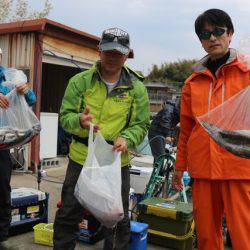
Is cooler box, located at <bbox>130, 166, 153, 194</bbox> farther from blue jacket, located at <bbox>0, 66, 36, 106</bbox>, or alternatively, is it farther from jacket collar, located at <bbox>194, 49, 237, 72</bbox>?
jacket collar, located at <bbox>194, 49, 237, 72</bbox>

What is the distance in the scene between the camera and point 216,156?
2676 millimetres

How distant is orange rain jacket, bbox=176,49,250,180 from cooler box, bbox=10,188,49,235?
2171 mm

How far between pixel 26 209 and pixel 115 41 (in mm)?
2321

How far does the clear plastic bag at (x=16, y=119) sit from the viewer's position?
350 cm

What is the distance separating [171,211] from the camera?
4.30 m

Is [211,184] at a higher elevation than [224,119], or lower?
lower

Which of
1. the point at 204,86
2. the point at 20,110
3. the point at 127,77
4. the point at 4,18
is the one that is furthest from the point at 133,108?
the point at 4,18

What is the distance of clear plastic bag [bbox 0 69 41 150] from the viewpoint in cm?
350

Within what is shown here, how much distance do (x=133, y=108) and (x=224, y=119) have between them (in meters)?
0.82

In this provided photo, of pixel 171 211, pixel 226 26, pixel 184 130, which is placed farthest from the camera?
pixel 171 211

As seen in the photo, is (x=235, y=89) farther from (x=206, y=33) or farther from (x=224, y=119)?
(x=206, y=33)

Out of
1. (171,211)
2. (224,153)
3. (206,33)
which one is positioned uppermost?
(206,33)

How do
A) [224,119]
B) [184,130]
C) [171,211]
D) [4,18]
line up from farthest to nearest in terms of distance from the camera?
[4,18] → [171,211] → [184,130] → [224,119]

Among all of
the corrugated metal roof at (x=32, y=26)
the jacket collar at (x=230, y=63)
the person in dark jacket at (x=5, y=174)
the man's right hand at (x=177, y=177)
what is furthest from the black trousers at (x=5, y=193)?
the corrugated metal roof at (x=32, y=26)
